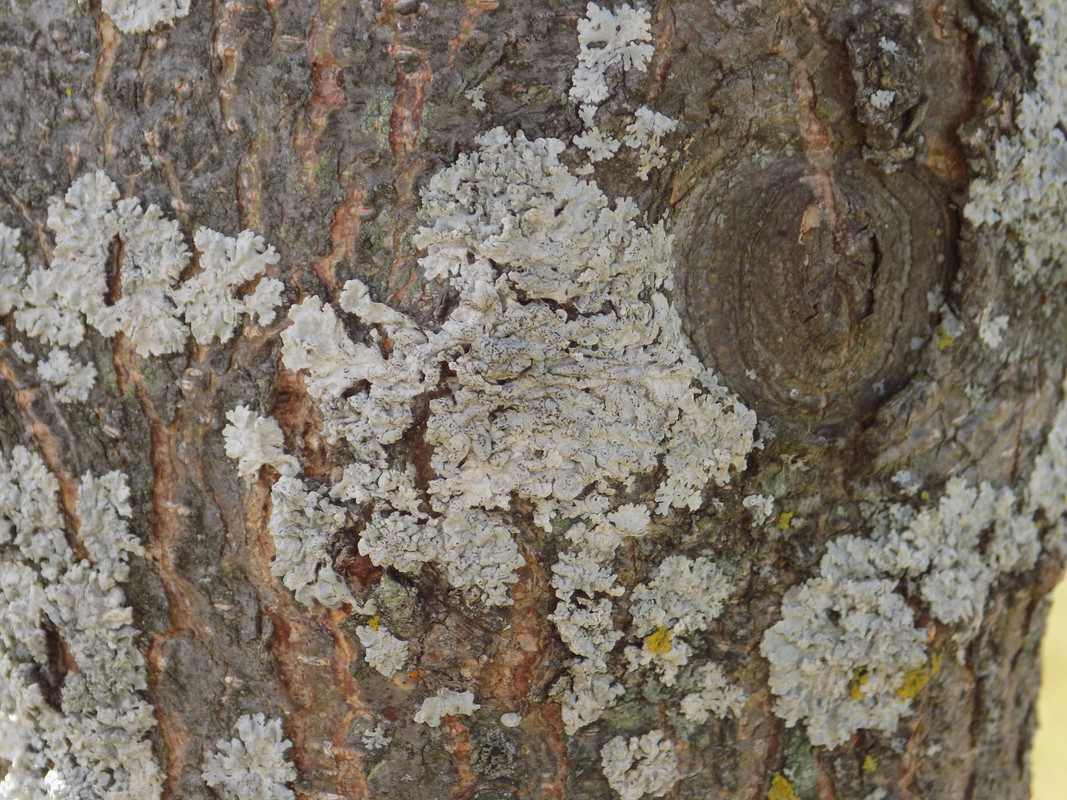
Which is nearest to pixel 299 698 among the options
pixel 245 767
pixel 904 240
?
pixel 245 767

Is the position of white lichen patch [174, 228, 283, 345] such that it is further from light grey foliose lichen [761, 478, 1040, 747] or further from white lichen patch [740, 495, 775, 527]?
light grey foliose lichen [761, 478, 1040, 747]

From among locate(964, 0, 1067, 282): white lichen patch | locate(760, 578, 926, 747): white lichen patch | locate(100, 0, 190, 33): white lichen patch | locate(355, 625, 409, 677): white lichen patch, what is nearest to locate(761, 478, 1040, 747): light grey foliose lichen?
locate(760, 578, 926, 747): white lichen patch

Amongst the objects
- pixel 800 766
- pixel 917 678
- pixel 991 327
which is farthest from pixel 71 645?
pixel 991 327

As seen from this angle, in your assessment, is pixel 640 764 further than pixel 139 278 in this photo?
Yes

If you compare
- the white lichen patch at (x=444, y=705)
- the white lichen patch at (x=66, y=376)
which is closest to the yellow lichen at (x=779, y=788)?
the white lichen patch at (x=444, y=705)

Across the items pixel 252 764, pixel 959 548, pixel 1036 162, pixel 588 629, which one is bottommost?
pixel 252 764

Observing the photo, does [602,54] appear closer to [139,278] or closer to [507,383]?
[507,383]

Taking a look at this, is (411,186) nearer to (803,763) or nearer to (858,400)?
(858,400)
